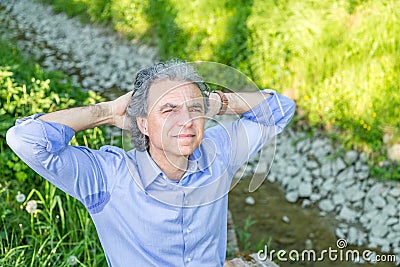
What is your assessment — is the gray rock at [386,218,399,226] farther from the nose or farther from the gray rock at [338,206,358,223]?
the nose

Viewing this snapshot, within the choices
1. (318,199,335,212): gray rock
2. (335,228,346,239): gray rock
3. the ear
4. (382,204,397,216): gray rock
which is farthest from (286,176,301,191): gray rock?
the ear

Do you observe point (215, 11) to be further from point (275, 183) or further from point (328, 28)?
point (275, 183)

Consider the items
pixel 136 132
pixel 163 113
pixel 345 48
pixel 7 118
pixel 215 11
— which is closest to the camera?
pixel 163 113

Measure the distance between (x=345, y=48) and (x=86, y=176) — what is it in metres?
3.39

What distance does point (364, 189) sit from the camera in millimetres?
4262

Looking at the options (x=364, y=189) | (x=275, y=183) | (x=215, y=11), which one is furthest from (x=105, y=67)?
(x=364, y=189)

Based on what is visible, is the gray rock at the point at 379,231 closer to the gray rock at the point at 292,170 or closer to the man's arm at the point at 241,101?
the gray rock at the point at 292,170

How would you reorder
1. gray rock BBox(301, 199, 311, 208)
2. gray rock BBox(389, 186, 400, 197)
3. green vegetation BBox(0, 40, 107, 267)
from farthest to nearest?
gray rock BBox(301, 199, 311, 208), gray rock BBox(389, 186, 400, 197), green vegetation BBox(0, 40, 107, 267)

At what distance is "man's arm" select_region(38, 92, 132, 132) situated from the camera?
5.49 feet

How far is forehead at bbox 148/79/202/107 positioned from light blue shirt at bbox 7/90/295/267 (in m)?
0.22

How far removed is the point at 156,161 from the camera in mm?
1746

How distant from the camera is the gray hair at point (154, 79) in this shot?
1.65m

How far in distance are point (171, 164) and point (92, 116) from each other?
0.95ft

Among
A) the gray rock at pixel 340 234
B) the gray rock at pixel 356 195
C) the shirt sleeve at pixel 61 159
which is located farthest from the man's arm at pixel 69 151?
the gray rock at pixel 356 195
